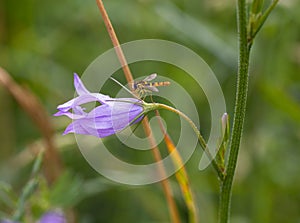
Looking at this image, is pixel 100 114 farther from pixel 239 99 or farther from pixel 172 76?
pixel 172 76

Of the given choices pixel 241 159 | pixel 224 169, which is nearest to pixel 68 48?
pixel 241 159

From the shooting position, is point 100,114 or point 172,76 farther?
point 172,76

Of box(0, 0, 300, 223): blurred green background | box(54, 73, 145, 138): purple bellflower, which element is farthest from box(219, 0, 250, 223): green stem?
box(0, 0, 300, 223): blurred green background

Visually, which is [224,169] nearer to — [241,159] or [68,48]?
[241,159]

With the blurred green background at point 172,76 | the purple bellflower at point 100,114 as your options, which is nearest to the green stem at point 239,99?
the purple bellflower at point 100,114

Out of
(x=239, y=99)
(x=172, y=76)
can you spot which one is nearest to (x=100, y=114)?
(x=239, y=99)

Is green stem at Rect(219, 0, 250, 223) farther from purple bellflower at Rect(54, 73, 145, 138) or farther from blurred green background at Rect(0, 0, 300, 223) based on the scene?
→ blurred green background at Rect(0, 0, 300, 223)

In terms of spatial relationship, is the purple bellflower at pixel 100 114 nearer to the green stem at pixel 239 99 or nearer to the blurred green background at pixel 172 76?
the green stem at pixel 239 99
